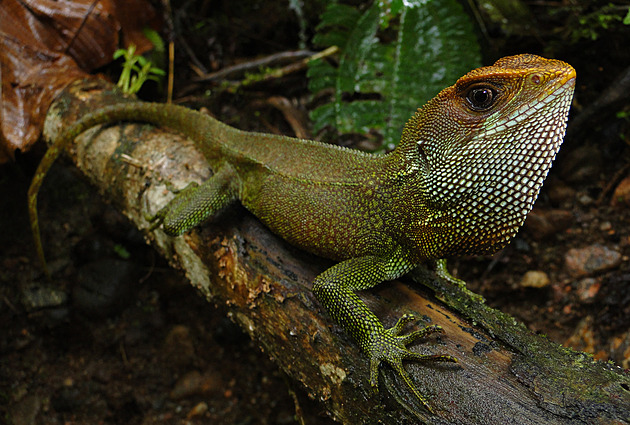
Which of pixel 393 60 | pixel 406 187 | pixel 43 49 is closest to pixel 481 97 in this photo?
pixel 406 187

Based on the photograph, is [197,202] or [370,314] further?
[197,202]

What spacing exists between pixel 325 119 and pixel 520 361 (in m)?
2.74

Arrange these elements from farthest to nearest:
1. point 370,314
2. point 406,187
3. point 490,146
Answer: point 406,187
point 370,314
point 490,146

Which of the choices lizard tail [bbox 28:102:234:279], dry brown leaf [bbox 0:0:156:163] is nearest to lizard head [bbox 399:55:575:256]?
lizard tail [bbox 28:102:234:279]

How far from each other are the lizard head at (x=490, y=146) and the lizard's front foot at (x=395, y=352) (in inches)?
22.0

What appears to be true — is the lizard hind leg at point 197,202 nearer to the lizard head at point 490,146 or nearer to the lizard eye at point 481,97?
the lizard head at point 490,146

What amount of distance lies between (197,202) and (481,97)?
80.6 inches

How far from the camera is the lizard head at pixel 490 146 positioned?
84.4 inches

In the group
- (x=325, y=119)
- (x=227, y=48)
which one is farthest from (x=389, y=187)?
(x=227, y=48)

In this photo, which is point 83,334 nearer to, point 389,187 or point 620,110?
point 389,187

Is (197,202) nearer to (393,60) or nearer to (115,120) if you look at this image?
(115,120)

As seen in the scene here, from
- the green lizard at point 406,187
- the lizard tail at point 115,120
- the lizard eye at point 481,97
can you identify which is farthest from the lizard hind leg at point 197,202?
the lizard eye at point 481,97

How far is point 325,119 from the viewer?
13.8 feet

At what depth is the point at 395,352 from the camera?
7.63 ft
